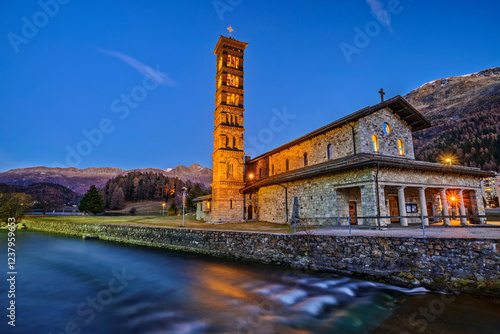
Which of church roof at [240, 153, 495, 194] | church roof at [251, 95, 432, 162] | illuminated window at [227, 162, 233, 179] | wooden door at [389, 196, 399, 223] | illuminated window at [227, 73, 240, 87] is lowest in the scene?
wooden door at [389, 196, 399, 223]

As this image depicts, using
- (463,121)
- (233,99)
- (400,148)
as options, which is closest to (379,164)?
(400,148)

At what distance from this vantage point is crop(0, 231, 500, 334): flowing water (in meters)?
6.88

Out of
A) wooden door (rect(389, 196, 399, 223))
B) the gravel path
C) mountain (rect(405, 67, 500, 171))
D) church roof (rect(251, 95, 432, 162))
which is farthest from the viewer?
mountain (rect(405, 67, 500, 171))

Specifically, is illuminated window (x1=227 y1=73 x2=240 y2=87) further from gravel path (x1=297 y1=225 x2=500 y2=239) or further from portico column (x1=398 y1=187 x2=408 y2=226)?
gravel path (x1=297 y1=225 x2=500 y2=239)

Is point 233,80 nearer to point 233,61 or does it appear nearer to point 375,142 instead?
point 233,61

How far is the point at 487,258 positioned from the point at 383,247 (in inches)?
127

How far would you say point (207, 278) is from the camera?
474 inches

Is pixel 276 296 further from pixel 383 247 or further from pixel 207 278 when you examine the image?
pixel 383 247

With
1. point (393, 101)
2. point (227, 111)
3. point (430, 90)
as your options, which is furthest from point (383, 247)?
point (430, 90)

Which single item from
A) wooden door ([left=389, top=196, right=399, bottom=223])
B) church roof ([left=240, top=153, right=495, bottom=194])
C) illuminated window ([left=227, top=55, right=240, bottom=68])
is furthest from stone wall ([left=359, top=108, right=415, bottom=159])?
illuminated window ([left=227, top=55, right=240, bottom=68])

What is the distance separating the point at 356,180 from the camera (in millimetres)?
16031

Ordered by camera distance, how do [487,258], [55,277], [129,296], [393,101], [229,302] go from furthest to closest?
[393,101] → [55,277] → [129,296] → [229,302] → [487,258]

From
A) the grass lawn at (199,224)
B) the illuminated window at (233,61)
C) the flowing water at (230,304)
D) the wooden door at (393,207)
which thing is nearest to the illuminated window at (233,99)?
the illuminated window at (233,61)

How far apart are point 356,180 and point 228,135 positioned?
1959cm
